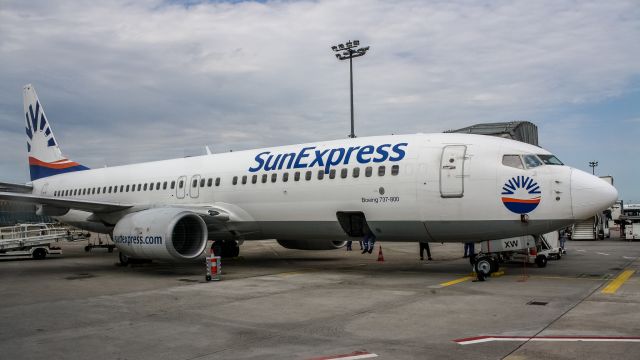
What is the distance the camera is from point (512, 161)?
1262cm

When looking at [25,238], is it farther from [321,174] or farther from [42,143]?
[321,174]

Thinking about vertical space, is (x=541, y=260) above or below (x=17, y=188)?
below

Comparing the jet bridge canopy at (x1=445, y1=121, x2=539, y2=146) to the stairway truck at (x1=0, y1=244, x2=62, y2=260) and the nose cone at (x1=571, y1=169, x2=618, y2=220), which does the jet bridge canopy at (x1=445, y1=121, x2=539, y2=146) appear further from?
the stairway truck at (x1=0, y1=244, x2=62, y2=260)

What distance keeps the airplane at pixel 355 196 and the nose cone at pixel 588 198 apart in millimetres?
21

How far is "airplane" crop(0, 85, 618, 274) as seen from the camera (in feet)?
40.1

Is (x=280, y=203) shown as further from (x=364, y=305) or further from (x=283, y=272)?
(x=364, y=305)

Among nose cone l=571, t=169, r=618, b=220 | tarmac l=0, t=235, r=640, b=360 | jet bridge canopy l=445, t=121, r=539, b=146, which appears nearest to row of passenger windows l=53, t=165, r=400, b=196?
tarmac l=0, t=235, r=640, b=360

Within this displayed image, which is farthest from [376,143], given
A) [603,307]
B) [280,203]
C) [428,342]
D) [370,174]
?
[428,342]

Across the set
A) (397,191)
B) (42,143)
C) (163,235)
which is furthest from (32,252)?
(397,191)

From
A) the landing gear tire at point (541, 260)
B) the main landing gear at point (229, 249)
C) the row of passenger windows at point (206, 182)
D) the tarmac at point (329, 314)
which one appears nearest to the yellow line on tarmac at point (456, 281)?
the tarmac at point (329, 314)

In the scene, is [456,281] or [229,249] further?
[229,249]

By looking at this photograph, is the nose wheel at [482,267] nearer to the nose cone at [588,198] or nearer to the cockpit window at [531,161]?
the nose cone at [588,198]

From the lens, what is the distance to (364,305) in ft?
31.3

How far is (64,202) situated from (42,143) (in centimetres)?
1046
